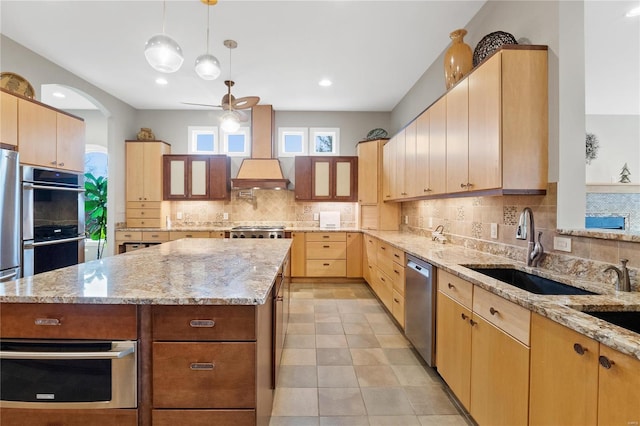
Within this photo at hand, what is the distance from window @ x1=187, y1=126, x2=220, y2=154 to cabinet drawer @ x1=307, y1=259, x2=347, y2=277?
9.35 feet

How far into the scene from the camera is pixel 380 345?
2764 mm

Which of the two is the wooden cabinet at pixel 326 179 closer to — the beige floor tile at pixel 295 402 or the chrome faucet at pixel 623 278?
the beige floor tile at pixel 295 402

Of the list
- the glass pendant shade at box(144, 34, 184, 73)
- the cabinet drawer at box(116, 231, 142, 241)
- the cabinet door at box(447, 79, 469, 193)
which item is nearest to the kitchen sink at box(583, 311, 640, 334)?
the cabinet door at box(447, 79, 469, 193)

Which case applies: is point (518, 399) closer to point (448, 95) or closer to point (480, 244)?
point (480, 244)

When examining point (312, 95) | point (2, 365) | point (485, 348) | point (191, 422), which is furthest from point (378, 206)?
point (2, 365)

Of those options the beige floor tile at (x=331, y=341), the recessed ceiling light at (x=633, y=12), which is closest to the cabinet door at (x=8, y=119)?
the beige floor tile at (x=331, y=341)

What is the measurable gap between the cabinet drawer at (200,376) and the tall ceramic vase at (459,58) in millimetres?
2609

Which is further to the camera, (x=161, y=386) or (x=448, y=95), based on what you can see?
(x=448, y=95)

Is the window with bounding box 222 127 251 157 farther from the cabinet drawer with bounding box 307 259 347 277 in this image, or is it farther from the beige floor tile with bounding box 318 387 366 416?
the beige floor tile with bounding box 318 387 366 416

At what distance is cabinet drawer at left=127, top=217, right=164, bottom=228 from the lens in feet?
16.7

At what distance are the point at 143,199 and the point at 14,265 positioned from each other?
2618mm

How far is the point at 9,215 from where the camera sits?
2.54 meters

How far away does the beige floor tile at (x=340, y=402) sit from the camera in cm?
186

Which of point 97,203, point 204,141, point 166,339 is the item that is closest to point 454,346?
point 166,339
